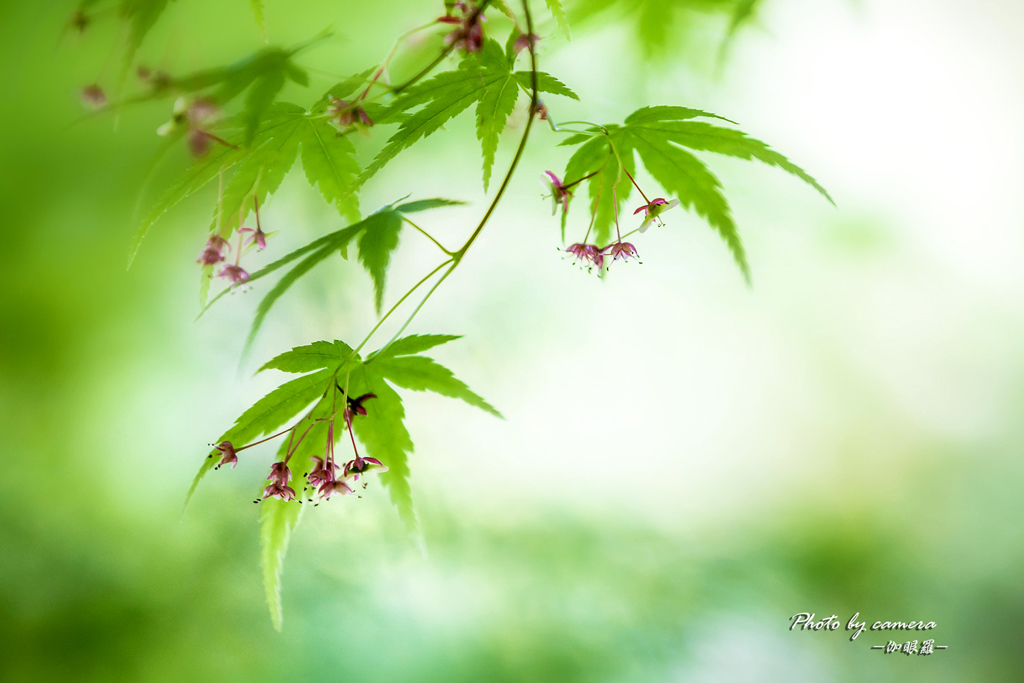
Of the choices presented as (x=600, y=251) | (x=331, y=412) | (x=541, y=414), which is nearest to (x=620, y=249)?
(x=600, y=251)

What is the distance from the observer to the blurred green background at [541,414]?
992 millimetres

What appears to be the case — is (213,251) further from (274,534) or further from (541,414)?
(541,414)

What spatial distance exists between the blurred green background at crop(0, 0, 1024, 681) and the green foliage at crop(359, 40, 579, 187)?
1.99ft

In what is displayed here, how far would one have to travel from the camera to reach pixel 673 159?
0.46 metres

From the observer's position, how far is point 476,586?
43.2 inches

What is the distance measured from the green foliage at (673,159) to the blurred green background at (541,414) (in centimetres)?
55

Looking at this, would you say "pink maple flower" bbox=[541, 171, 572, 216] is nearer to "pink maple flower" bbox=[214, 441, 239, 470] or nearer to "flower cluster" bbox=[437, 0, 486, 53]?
"flower cluster" bbox=[437, 0, 486, 53]

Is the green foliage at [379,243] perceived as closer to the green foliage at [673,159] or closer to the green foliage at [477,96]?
the green foliage at [477,96]

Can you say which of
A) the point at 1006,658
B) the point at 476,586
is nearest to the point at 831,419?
the point at 1006,658

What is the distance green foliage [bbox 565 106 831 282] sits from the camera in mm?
415

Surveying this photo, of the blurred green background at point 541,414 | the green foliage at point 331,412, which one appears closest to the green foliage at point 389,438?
the green foliage at point 331,412

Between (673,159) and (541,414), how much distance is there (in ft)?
2.32

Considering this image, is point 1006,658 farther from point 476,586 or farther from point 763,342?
point 476,586

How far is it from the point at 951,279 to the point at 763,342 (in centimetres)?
31
